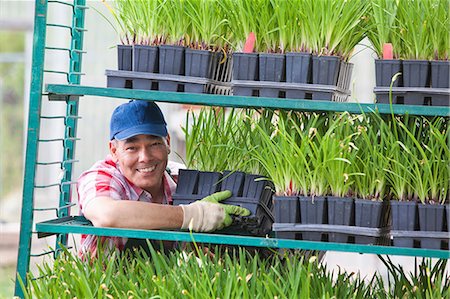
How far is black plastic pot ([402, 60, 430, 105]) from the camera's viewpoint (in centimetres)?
251

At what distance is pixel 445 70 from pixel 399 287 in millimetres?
709

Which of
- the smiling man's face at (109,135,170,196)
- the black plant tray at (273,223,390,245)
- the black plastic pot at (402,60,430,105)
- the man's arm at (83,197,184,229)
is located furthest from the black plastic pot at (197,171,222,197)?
the black plastic pot at (402,60,430,105)

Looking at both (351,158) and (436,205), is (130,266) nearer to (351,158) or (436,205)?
(351,158)

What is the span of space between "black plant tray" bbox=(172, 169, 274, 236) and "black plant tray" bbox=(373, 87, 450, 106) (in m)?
0.54

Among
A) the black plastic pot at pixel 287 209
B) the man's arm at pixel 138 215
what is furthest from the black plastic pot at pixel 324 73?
the man's arm at pixel 138 215

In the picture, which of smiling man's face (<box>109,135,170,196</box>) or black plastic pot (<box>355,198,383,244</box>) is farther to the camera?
smiling man's face (<box>109,135,170,196</box>)

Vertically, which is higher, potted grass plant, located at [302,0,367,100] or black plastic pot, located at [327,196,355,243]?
potted grass plant, located at [302,0,367,100]

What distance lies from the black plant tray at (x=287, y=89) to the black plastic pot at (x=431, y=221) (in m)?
0.44

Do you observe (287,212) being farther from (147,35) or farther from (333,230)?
(147,35)

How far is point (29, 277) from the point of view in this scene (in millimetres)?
2652

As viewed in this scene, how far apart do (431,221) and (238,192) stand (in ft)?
2.20

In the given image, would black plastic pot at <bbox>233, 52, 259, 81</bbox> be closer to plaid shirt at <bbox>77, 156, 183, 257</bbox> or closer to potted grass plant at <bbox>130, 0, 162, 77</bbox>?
potted grass plant at <bbox>130, 0, 162, 77</bbox>

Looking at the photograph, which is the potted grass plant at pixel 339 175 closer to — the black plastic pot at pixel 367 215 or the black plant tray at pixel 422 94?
the black plastic pot at pixel 367 215

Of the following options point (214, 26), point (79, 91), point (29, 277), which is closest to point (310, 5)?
point (214, 26)
